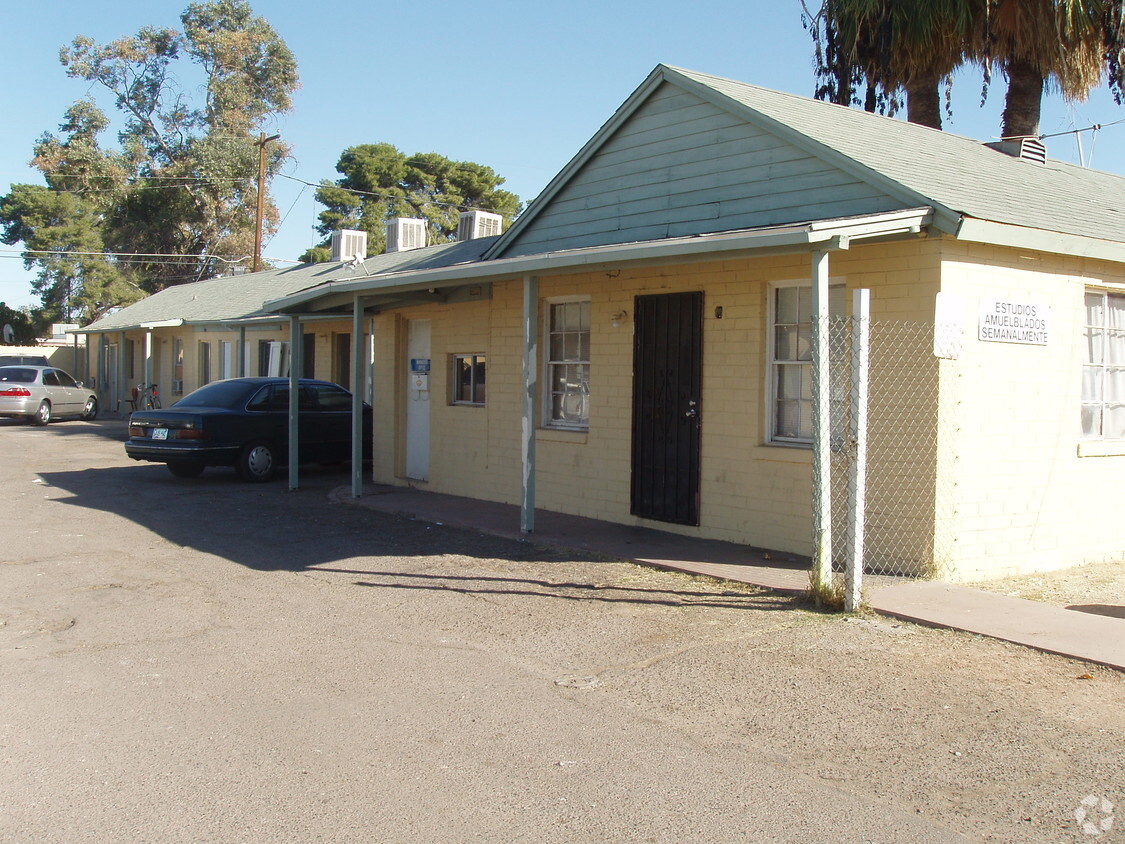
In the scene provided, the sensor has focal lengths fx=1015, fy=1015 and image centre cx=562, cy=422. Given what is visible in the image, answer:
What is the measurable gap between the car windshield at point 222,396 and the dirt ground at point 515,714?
20.2ft

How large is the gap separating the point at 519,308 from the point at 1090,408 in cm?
617

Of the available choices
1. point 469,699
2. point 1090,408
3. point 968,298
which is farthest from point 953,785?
point 1090,408

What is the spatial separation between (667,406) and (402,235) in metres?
15.3

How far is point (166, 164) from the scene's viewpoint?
149ft

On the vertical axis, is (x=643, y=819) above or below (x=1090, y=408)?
below

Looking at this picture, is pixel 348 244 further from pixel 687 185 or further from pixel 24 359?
pixel 24 359

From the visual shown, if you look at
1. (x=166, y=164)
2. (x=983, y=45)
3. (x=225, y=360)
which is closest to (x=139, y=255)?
(x=166, y=164)

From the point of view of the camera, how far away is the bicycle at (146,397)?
1125 inches

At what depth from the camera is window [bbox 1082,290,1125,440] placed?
9.34m

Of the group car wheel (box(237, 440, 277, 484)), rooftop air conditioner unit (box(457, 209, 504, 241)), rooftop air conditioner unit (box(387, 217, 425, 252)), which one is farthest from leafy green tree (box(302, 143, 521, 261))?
car wheel (box(237, 440, 277, 484))

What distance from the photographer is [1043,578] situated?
856cm

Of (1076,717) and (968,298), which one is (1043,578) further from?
(1076,717)

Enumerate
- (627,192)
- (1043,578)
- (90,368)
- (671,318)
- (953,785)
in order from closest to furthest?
(953,785) → (1043,578) → (671,318) → (627,192) → (90,368)

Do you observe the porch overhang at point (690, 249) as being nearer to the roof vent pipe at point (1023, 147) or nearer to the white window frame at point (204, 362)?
the roof vent pipe at point (1023, 147)
